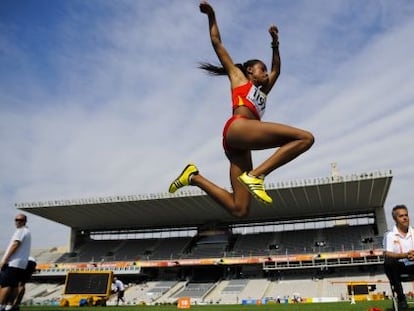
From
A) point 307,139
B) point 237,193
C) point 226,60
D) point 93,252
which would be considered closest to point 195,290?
point 93,252

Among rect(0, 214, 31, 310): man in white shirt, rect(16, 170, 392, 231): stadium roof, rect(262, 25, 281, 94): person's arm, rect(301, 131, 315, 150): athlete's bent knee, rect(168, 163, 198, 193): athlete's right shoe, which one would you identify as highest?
rect(16, 170, 392, 231): stadium roof

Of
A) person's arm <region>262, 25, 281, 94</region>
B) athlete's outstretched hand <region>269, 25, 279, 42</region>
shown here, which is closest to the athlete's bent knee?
person's arm <region>262, 25, 281, 94</region>

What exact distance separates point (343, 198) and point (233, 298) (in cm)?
1262

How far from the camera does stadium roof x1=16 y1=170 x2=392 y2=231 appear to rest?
102 ft

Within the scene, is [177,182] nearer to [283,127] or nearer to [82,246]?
[283,127]

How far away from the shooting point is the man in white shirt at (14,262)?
552 centimetres

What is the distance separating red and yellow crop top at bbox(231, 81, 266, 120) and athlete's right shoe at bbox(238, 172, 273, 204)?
2.27ft

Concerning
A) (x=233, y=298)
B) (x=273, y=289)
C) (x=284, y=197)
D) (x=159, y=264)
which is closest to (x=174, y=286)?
(x=159, y=264)

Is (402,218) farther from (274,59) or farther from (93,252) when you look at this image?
(93,252)

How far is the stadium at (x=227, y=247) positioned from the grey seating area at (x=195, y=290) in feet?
0.30

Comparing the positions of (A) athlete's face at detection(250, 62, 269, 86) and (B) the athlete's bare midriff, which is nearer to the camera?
(B) the athlete's bare midriff

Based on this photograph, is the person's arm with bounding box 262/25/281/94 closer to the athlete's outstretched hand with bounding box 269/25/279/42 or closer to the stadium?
the athlete's outstretched hand with bounding box 269/25/279/42

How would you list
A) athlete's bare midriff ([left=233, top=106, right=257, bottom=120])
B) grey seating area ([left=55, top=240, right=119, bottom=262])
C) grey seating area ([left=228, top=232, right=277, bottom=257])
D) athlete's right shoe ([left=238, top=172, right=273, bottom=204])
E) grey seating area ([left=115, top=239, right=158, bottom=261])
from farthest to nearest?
1. grey seating area ([left=55, top=240, right=119, bottom=262])
2. grey seating area ([left=115, top=239, right=158, bottom=261])
3. grey seating area ([left=228, top=232, right=277, bottom=257])
4. athlete's bare midriff ([left=233, top=106, right=257, bottom=120])
5. athlete's right shoe ([left=238, top=172, right=273, bottom=204])

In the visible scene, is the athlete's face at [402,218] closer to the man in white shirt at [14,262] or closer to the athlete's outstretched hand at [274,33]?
the athlete's outstretched hand at [274,33]
